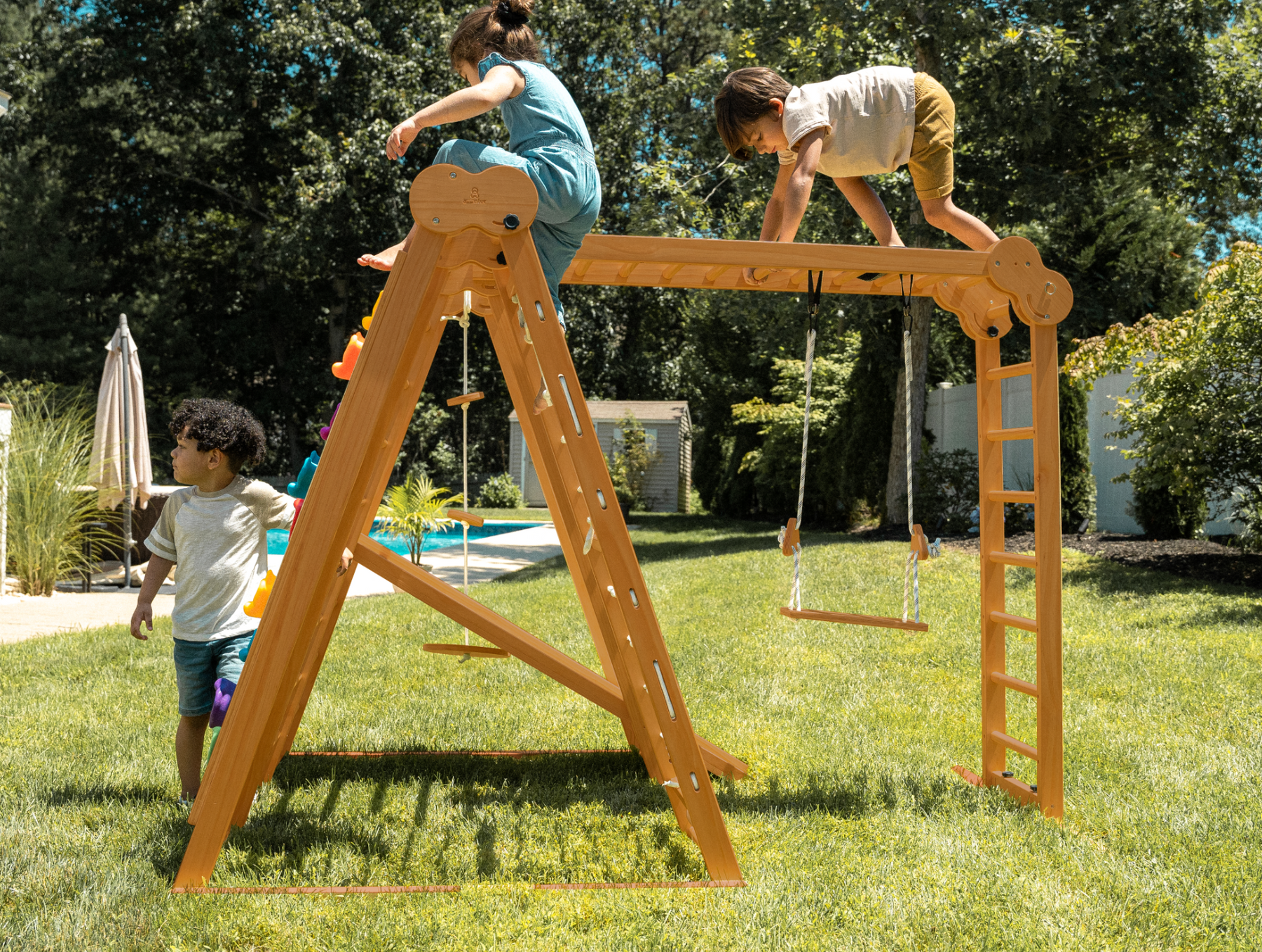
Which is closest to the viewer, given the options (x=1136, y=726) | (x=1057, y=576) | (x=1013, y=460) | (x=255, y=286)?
(x=1057, y=576)

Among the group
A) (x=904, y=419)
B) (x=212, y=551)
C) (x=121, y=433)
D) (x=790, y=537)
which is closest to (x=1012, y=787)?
(x=790, y=537)

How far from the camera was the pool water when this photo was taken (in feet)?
45.5

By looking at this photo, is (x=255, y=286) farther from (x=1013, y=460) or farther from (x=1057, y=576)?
(x=1057, y=576)

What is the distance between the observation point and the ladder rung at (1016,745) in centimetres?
329

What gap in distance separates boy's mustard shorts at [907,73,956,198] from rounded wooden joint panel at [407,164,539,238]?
161cm

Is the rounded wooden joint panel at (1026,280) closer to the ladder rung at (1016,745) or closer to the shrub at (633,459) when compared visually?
the ladder rung at (1016,745)

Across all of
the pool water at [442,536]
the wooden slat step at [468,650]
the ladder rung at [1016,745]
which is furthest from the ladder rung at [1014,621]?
the pool water at [442,536]

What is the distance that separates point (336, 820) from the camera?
311cm

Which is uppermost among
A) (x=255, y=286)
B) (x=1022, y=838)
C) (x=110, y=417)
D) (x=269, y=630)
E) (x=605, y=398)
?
(x=255, y=286)

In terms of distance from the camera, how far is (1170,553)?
355 inches

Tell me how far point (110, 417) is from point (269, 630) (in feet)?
22.3

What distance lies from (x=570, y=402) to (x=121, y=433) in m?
7.19

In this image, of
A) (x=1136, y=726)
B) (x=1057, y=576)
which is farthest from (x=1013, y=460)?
(x=1057, y=576)

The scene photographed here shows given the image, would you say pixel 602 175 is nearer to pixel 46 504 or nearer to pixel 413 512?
pixel 413 512
